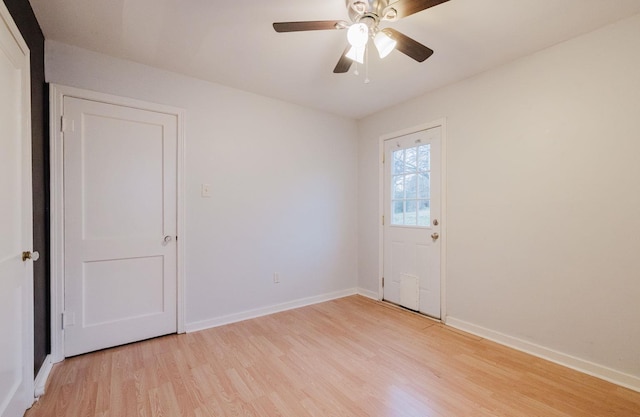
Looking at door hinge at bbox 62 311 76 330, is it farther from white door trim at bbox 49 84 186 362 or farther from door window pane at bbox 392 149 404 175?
door window pane at bbox 392 149 404 175

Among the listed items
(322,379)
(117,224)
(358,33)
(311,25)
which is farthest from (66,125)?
(322,379)

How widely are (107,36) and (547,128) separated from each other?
11.3 feet

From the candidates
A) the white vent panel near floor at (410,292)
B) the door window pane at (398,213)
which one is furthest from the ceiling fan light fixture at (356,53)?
the white vent panel near floor at (410,292)

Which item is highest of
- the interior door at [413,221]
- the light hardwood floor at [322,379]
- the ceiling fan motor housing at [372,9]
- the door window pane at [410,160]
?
the ceiling fan motor housing at [372,9]

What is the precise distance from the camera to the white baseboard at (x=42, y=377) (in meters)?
1.74

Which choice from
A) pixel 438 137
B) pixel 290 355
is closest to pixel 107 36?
pixel 290 355

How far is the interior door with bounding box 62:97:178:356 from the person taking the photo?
224 centimetres

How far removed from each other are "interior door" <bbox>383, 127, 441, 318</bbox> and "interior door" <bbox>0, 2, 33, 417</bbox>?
316 cm

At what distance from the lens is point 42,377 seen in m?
1.89

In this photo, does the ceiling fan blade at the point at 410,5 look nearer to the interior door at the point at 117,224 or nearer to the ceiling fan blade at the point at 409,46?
the ceiling fan blade at the point at 409,46

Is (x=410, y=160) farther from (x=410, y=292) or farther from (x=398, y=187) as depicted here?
(x=410, y=292)

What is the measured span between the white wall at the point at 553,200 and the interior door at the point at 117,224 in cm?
276

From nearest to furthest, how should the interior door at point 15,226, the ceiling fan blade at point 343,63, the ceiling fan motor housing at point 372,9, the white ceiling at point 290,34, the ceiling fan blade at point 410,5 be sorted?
1. the interior door at point 15,226
2. the ceiling fan blade at point 410,5
3. the ceiling fan motor housing at point 372,9
4. the white ceiling at point 290,34
5. the ceiling fan blade at point 343,63

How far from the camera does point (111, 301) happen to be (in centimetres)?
237
